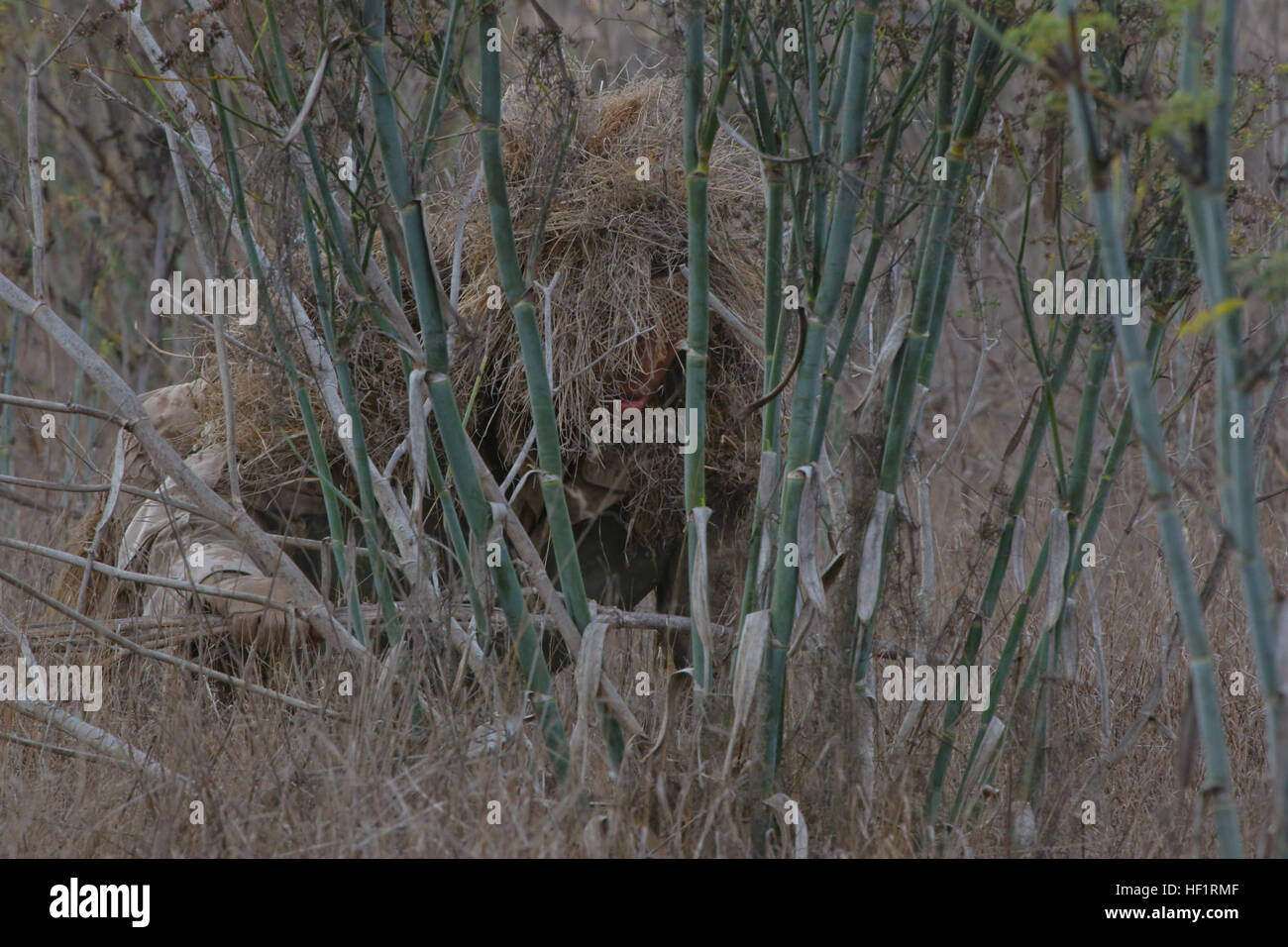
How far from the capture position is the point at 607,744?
1819mm

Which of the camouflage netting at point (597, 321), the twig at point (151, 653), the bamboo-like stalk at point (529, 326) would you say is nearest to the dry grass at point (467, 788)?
the twig at point (151, 653)

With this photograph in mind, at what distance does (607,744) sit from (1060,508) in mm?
799

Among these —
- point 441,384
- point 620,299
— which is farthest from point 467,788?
point 620,299

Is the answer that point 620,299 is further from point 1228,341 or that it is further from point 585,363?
point 1228,341

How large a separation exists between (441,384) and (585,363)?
3.13 feet

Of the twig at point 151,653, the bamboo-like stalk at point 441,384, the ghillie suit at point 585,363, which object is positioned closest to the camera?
the bamboo-like stalk at point 441,384

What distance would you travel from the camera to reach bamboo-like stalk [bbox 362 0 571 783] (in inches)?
→ 61.4

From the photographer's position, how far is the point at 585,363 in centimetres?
257

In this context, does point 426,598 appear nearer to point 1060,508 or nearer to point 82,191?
point 1060,508

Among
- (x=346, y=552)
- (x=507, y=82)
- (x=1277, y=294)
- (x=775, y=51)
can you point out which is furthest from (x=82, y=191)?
(x=1277, y=294)

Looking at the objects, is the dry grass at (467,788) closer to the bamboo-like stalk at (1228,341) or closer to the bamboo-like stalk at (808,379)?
the bamboo-like stalk at (808,379)

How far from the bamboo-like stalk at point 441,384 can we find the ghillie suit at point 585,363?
2.62 feet

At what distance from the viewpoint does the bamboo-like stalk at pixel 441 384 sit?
1.56 m

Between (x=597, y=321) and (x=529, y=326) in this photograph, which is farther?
(x=597, y=321)
